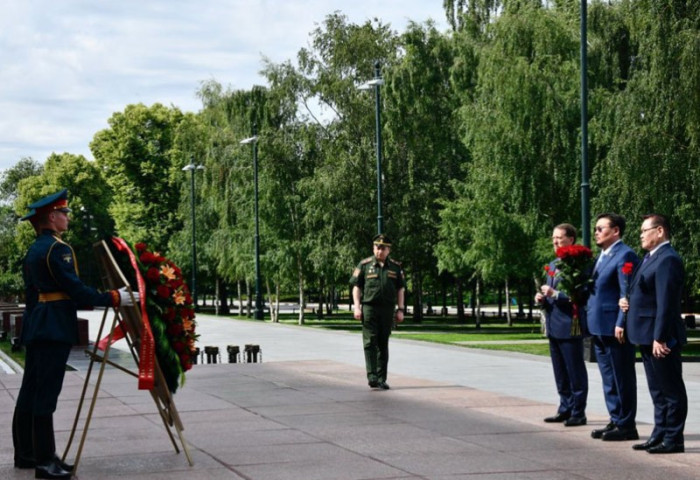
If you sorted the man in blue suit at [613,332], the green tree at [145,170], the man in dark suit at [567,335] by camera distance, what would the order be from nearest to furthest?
the man in blue suit at [613,332] → the man in dark suit at [567,335] → the green tree at [145,170]

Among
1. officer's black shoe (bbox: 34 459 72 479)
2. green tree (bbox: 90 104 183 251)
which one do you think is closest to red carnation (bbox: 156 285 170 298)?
officer's black shoe (bbox: 34 459 72 479)

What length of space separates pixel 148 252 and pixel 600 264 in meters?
3.91

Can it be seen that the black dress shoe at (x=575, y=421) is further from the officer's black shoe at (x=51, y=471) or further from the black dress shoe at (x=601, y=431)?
the officer's black shoe at (x=51, y=471)

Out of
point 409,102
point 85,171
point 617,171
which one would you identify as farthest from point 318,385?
point 85,171

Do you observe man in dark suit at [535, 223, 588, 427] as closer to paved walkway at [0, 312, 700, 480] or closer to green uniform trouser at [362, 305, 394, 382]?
paved walkway at [0, 312, 700, 480]

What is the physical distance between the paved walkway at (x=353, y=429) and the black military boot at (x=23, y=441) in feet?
0.36

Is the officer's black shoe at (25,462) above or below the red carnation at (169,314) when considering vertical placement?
below

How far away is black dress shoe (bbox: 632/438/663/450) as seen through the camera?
8.93 meters

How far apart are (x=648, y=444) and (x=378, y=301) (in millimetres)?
5672

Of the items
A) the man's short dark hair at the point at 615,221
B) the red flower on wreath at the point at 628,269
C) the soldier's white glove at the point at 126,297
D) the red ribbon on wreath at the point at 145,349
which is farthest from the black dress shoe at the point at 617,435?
the soldier's white glove at the point at 126,297

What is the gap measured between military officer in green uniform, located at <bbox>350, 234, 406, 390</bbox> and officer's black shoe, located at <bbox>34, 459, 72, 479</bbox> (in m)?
6.50

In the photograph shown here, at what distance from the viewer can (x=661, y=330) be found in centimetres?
870

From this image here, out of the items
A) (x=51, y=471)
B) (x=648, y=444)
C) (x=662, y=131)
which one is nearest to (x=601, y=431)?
(x=648, y=444)

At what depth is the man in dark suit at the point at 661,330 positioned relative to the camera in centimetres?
876
